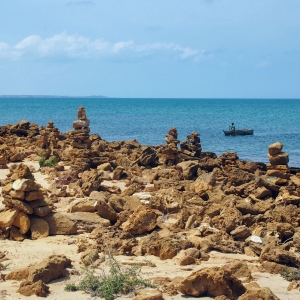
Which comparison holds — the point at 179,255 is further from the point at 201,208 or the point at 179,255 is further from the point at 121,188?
the point at 121,188

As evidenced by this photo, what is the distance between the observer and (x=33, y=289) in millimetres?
7145

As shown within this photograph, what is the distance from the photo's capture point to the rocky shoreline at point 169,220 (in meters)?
7.64

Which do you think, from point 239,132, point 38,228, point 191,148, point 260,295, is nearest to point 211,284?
point 260,295

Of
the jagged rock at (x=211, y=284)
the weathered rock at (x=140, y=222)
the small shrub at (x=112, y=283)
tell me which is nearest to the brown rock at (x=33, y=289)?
the small shrub at (x=112, y=283)

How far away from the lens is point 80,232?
10508 mm

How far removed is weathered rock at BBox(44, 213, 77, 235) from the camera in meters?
10.3

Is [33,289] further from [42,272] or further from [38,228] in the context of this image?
[38,228]

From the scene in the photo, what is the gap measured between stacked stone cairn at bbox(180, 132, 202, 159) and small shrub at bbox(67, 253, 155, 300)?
13.4 m

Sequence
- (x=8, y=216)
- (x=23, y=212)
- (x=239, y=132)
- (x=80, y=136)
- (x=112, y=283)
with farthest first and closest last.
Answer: (x=239, y=132), (x=80, y=136), (x=23, y=212), (x=8, y=216), (x=112, y=283)

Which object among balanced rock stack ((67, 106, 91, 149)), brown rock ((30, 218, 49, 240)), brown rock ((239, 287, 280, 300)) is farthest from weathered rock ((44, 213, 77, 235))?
balanced rock stack ((67, 106, 91, 149))

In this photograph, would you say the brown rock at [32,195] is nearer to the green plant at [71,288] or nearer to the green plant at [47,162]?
the green plant at [71,288]

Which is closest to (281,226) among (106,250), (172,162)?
(106,250)

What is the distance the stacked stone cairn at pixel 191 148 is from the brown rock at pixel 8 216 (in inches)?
450

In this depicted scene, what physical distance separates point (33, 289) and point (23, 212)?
3274 mm
